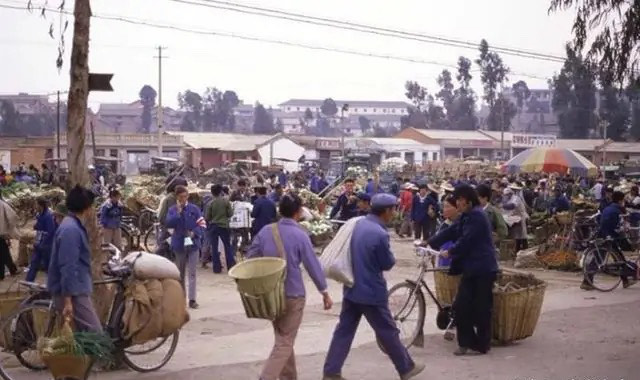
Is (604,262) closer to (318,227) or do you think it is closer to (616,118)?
(318,227)

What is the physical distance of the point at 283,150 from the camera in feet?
228

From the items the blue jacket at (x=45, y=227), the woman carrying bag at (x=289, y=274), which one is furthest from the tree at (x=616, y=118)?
the woman carrying bag at (x=289, y=274)

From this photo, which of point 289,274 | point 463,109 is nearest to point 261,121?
point 463,109

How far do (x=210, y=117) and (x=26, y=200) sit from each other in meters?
105

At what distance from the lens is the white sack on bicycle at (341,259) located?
771 cm

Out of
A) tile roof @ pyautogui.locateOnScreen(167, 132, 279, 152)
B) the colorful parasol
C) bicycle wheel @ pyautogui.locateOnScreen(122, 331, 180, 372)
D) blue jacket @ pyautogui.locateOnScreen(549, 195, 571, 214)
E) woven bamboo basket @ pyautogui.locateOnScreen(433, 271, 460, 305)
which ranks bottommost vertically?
bicycle wheel @ pyautogui.locateOnScreen(122, 331, 180, 372)

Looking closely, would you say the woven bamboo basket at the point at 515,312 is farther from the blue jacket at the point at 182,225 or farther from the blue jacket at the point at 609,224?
the blue jacket at the point at 609,224

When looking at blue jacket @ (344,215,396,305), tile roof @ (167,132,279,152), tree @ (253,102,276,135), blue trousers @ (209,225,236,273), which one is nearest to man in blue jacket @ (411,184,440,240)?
blue trousers @ (209,225,236,273)

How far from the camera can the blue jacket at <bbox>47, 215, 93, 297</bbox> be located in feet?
23.8

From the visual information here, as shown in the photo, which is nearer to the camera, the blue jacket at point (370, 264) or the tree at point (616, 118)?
the blue jacket at point (370, 264)

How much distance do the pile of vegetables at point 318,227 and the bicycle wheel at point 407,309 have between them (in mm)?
10064

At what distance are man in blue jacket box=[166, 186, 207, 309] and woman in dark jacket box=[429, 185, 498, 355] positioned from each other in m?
4.08

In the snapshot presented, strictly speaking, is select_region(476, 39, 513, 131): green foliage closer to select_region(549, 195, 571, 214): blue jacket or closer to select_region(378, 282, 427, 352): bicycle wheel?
select_region(549, 195, 571, 214): blue jacket

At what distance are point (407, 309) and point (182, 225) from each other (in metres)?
3.77
